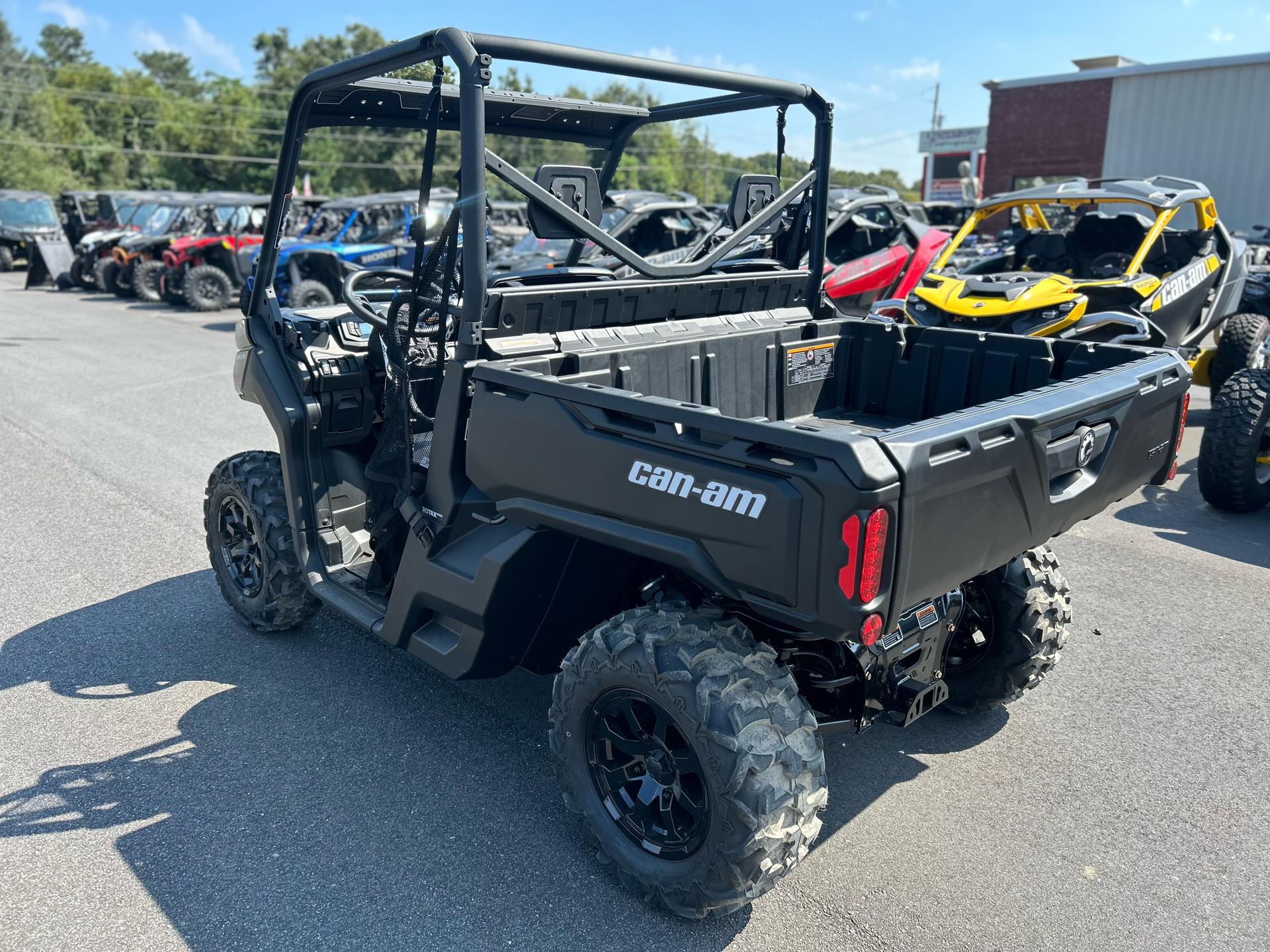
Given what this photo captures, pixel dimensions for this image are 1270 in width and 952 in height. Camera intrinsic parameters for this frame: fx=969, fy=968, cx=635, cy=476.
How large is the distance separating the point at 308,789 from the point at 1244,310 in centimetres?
975

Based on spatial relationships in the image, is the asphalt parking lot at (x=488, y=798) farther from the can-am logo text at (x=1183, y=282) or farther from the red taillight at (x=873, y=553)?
the can-am logo text at (x=1183, y=282)

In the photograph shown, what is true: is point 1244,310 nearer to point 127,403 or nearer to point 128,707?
point 128,707

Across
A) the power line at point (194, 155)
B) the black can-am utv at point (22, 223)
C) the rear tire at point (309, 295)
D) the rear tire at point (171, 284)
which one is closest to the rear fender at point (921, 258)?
the rear tire at point (309, 295)

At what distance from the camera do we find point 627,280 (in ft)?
11.2


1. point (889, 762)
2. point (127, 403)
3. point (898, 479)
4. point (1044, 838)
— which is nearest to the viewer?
point (898, 479)

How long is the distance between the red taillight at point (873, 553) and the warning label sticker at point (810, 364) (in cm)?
175

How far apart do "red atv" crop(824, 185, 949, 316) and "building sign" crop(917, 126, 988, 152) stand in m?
25.1

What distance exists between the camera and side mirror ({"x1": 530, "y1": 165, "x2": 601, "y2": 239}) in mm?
3094

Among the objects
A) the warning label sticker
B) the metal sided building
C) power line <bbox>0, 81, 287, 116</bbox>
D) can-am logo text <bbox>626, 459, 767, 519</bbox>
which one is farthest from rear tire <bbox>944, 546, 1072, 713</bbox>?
power line <bbox>0, 81, 287, 116</bbox>

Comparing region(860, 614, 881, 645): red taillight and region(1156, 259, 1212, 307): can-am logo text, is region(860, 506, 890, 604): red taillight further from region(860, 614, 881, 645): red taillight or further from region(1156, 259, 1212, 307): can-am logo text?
region(1156, 259, 1212, 307): can-am logo text

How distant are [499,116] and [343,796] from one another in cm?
267

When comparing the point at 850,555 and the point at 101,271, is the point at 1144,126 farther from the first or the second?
the point at 850,555

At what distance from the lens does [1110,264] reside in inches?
347

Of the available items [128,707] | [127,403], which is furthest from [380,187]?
[128,707]
